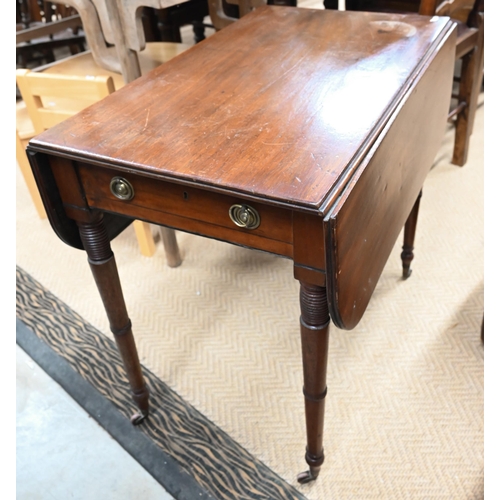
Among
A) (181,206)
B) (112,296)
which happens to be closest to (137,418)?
(112,296)

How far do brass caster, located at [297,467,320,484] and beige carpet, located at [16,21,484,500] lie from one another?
20 mm

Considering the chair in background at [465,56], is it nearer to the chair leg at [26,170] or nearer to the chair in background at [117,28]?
the chair in background at [117,28]

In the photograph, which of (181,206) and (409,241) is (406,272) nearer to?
(409,241)

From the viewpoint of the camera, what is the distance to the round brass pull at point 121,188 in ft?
2.93

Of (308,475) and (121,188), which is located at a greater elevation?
(121,188)

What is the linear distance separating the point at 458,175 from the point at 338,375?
3.89 ft

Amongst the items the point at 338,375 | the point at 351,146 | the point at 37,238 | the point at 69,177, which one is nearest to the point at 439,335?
the point at 338,375

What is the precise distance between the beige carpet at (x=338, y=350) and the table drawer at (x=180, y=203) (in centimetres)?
67

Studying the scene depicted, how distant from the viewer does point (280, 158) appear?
32.0 inches

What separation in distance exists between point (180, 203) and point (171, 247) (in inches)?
35.9

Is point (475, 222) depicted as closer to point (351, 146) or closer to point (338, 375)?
point (338, 375)

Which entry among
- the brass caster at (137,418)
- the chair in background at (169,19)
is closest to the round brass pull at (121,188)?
the brass caster at (137,418)

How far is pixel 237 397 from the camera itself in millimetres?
1384

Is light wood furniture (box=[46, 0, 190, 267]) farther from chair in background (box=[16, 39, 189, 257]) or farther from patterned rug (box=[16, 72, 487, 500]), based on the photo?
patterned rug (box=[16, 72, 487, 500])
